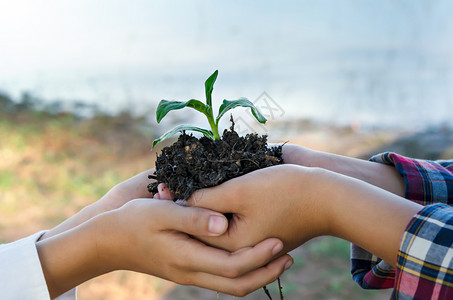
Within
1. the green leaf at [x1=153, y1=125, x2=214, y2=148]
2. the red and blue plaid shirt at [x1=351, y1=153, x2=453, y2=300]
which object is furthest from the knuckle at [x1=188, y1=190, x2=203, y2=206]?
the red and blue plaid shirt at [x1=351, y1=153, x2=453, y2=300]

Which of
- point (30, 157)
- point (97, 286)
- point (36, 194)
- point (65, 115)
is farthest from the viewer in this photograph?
point (65, 115)

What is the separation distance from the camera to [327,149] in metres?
3.19

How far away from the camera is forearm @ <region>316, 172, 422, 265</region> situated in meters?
0.83

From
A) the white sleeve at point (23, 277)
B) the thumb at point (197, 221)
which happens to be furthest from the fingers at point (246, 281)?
the white sleeve at point (23, 277)

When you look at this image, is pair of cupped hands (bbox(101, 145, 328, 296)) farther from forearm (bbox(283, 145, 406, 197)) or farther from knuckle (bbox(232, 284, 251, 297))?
forearm (bbox(283, 145, 406, 197))

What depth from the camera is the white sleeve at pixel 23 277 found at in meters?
0.97

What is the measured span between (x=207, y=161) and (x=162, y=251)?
226 mm

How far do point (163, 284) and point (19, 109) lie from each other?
2.11m

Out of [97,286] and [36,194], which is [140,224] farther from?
[36,194]

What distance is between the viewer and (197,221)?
921mm

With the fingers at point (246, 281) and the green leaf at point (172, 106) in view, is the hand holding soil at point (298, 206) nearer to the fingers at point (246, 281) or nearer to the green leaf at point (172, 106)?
the fingers at point (246, 281)

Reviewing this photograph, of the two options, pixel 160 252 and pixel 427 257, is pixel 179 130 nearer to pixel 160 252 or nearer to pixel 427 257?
pixel 160 252

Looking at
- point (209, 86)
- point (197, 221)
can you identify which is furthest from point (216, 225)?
point (209, 86)

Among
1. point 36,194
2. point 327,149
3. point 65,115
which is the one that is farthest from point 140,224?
point 65,115
